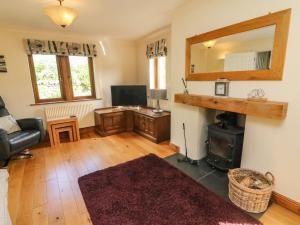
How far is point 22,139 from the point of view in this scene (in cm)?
276

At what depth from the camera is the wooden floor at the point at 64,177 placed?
1.67 metres

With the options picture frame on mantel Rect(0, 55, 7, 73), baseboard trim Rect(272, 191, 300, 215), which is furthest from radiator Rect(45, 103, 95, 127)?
baseboard trim Rect(272, 191, 300, 215)

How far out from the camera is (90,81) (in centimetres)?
427

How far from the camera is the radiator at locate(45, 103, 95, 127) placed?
3.72 m

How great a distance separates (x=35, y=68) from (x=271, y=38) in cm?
421

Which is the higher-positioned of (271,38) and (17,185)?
(271,38)

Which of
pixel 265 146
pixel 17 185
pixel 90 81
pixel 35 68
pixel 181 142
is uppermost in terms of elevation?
pixel 35 68

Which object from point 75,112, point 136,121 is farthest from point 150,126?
point 75,112

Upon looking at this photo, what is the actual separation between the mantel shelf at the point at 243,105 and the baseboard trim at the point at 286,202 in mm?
893

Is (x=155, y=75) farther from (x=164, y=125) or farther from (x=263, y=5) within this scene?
(x=263, y=5)

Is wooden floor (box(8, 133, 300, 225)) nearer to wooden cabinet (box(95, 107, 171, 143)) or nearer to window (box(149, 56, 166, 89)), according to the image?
wooden cabinet (box(95, 107, 171, 143))

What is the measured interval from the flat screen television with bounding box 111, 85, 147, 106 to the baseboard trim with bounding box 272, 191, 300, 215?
9.84 ft

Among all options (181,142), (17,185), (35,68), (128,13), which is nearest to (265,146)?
(181,142)

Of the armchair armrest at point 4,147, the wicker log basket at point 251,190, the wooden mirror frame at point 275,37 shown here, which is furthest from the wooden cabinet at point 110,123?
the wicker log basket at point 251,190
